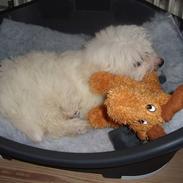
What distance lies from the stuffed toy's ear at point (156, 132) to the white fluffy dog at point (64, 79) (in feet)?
0.92

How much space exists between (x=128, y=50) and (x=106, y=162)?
451 mm

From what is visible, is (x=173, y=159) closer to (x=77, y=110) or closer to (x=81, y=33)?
(x=77, y=110)

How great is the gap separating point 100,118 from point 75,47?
589 mm

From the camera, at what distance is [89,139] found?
4.51 feet

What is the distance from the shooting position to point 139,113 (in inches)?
42.8

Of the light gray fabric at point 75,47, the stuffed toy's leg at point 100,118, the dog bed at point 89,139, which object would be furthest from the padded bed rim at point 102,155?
the stuffed toy's leg at point 100,118

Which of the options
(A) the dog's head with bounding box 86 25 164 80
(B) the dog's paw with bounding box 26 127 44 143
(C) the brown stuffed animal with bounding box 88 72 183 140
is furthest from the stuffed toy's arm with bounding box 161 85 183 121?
(B) the dog's paw with bounding box 26 127 44 143

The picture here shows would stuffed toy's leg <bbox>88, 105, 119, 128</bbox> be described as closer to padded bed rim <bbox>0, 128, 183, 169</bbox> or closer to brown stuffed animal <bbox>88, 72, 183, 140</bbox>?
brown stuffed animal <bbox>88, 72, 183, 140</bbox>

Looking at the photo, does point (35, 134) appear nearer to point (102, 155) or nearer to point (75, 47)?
point (102, 155)

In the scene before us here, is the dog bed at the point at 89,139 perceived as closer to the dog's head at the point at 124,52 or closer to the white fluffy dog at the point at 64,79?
the white fluffy dog at the point at 64,79

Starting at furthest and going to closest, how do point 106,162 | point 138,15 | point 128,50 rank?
point 138,15 < point 128,50 < point 106,162

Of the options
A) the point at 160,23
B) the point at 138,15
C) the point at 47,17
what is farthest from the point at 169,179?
the point at 47,17

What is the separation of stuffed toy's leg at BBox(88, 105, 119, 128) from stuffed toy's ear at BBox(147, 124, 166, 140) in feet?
0.78

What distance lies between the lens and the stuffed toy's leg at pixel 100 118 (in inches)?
53.6
